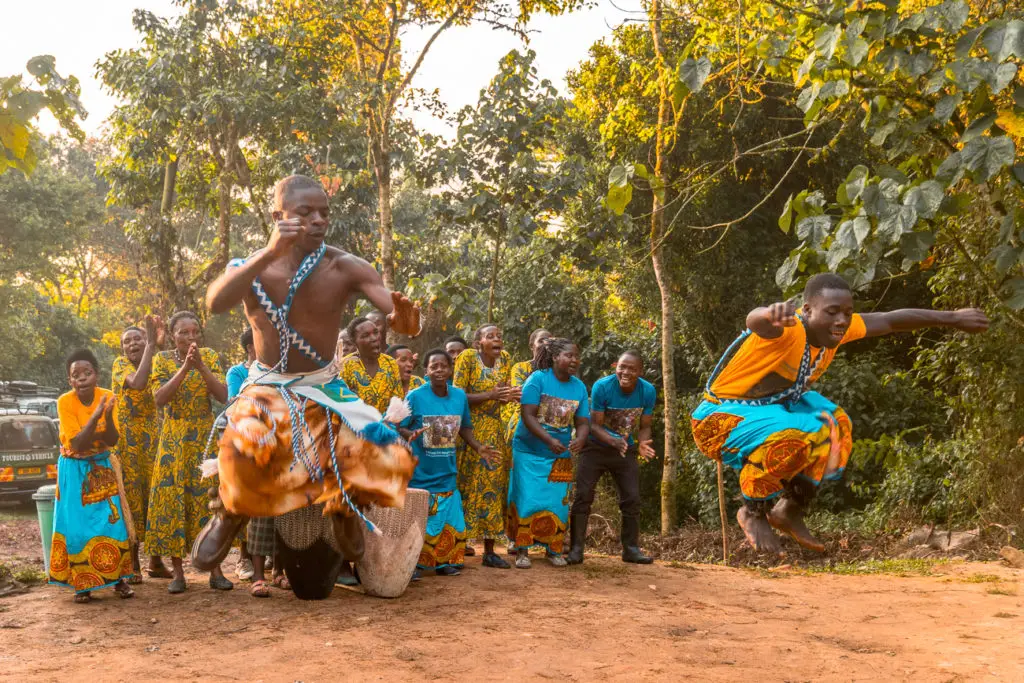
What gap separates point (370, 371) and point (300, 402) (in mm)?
3611

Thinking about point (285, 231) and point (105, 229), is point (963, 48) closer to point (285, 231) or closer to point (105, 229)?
point (285, 231)

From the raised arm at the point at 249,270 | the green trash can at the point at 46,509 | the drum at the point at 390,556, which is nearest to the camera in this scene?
the raised arm at the point at 249,270

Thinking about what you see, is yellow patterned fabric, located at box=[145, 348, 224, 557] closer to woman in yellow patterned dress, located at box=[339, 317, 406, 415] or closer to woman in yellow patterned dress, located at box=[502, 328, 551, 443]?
woman in yellow patterned dress, located at box=[339, 317, 406, 415]

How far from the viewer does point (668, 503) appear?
12242 millimetres

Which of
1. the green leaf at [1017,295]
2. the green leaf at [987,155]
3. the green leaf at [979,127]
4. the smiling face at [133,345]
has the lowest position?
the smiling face at [133,345]

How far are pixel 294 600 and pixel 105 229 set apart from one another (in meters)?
29.8

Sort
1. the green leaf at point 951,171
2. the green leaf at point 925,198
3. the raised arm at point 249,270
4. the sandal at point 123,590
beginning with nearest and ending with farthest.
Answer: the raised arm at point 249,270 → the green leaf at point 925,198 → the green leaf at point 951,171 → the sandal at point 123,590

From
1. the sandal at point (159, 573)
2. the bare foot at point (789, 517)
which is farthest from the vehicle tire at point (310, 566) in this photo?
the sandal at point (159, 573)

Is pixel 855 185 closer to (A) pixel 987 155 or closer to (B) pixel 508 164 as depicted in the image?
(A) pixel 987 155

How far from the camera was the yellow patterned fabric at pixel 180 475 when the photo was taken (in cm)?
768

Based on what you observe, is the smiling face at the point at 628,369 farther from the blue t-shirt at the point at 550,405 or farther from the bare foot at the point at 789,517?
the bare foot at the point at 789,517

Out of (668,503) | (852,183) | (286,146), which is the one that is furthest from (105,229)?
(852,183)

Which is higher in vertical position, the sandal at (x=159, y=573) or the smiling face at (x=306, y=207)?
the smiling face at (x=306, y=207)

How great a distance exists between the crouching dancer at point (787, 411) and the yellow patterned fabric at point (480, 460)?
146 inches
